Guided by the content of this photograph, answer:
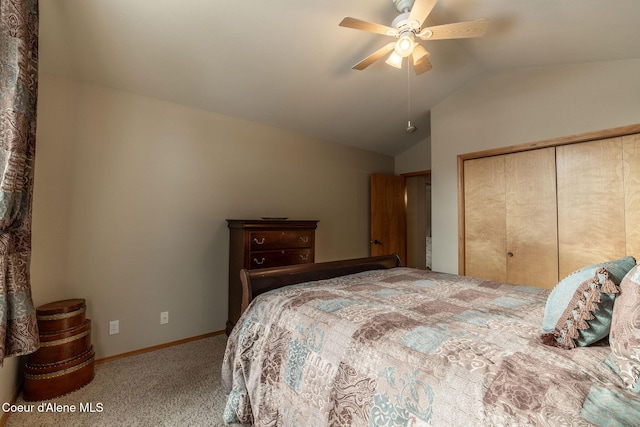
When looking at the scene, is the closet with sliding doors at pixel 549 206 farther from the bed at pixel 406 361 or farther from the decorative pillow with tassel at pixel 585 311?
the decorative pillow with tassel at pixel 585 311

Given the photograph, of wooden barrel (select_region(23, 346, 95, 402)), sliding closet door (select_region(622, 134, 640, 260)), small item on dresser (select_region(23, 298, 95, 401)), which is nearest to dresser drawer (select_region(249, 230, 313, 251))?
small item on dresser (select_region(23, 298, 95, 401))

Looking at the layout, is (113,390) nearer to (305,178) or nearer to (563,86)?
(305,178)

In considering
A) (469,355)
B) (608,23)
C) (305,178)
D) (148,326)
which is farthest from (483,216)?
(148,326)

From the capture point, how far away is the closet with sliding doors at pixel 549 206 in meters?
2.46

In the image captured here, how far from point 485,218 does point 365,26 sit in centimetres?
Result: 251

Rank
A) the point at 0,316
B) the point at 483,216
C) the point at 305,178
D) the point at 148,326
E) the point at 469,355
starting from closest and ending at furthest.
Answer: the point at 469,355
the point at 0,316
the point at 148,326
the point at 483,216
the point at 305,178

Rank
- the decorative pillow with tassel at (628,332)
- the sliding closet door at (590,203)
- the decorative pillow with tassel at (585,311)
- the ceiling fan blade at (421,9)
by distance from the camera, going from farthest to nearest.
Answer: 1. the sliding closet door at (590,203)
2. the ceiling fan blade at (421,9)
3. the decorative pillow with tassel at (585,311)
4. the decorative pillow with tassel at (628,332)

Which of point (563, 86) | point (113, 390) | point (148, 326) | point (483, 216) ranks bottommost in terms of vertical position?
point (113, 390)

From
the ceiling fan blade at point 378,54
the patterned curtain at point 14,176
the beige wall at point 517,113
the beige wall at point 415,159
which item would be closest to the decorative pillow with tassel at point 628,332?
the ceiling fan blade at point 378,54

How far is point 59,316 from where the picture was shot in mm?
1947

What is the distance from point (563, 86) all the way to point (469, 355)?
3.08 m

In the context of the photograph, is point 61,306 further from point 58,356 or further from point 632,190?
point 632,190

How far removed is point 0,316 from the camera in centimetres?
130

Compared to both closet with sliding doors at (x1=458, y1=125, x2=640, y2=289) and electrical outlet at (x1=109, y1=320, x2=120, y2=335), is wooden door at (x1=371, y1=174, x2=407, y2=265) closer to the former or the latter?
closet with sliding doors at (x1=458, y1=125, x2=640, y2=289)
